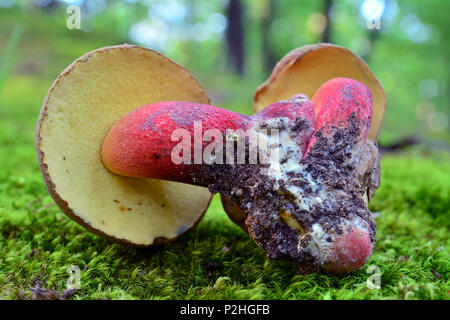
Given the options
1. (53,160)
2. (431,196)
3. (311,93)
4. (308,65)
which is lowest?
(431,196)

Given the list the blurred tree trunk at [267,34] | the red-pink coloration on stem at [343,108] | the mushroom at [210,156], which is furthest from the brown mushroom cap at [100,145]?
the blurred tree trunk at [267,34]

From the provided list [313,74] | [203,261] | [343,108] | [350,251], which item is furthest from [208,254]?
[313,74]

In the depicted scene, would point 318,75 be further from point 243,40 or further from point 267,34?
point 267,34

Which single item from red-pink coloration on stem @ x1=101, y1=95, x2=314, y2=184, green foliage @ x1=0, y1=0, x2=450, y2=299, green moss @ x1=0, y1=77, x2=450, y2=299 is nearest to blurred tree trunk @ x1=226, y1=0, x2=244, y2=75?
green foliage @ x1=0, y1=0, x2=450, y2=299

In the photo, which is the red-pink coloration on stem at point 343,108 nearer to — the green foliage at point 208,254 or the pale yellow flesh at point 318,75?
the pale yellow flesh at point 318,75

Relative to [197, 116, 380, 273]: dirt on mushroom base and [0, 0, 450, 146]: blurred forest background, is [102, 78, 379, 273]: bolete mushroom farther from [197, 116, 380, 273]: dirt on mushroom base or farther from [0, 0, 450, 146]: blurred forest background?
[0, 0, 450, 146]: blurred forest background

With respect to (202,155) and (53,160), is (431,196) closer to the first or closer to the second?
(202,155)

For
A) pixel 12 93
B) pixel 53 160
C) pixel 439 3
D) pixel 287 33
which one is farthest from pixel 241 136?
pixel 287 33
